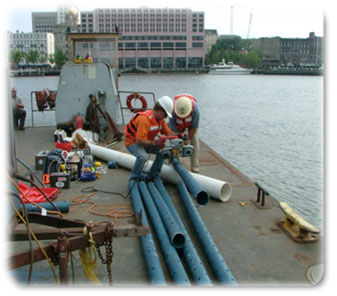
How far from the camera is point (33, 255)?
3248 mm

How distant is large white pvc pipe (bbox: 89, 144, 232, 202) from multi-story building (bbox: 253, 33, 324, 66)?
90.9 m

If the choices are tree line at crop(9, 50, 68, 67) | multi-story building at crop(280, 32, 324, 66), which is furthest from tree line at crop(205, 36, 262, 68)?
tree line at crop(9, 50, 68, 67)

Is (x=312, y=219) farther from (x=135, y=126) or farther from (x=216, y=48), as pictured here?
(x=216, y=48)

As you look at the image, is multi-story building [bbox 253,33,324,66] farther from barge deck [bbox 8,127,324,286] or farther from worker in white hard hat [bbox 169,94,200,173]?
barge deck [bbox 8,127,324,286]

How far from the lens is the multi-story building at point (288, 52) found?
101 meters

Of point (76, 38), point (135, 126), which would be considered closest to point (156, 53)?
point (76, 38)

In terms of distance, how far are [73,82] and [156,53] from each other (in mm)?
101972

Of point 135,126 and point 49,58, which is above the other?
point 49,58

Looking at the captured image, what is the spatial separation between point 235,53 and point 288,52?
32060 millimetres

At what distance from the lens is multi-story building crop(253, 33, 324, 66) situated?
3967 inches

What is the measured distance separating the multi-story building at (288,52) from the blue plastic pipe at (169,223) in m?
93.3

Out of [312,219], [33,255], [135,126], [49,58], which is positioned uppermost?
[49,58]

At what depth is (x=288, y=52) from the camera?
108 m

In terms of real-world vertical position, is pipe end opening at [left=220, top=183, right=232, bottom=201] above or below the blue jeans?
below
